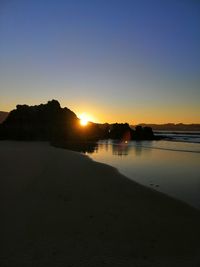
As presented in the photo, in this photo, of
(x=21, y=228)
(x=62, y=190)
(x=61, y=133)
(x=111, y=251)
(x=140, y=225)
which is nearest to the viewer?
(x=111, y=251)

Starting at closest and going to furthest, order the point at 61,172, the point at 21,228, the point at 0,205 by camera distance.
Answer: the point at 21,228 → the point at 0,205 → the point at 61,172

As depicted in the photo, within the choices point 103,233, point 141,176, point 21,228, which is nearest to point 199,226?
point 103,233

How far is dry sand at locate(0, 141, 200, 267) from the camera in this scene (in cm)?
690

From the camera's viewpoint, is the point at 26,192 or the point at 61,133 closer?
the point at 26,192

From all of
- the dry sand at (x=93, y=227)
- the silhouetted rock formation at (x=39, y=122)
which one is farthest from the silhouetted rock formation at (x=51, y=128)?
the dry sand at (x=93, y=227)

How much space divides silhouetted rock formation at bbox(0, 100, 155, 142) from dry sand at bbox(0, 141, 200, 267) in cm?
5416

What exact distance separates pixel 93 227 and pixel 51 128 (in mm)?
72124

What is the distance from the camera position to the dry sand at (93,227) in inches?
272

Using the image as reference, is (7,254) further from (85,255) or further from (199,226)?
(199,226)

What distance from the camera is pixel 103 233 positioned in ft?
27.5

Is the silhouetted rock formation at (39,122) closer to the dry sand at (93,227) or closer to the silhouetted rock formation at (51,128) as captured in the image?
the silhouetted rock formation at (51,128)

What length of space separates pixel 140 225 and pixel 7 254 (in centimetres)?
399

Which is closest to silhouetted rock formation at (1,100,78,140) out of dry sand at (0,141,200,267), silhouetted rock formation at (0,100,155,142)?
silhouetted rock formation at (0,100,155,142)

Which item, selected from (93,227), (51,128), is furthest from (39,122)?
(93,227)
